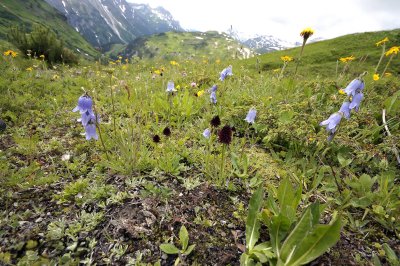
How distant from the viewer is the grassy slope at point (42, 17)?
126312 millimetres

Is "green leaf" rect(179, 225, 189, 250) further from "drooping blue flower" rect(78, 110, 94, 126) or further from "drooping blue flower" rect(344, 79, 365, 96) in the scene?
"drooping blue flower" rect(344, 79, 365, 96)

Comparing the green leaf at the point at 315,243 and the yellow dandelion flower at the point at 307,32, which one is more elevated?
the yellow dandelion flower at the point at 307,32

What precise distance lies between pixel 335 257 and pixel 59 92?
680cm

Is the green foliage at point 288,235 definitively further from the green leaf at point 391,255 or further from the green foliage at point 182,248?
the green leaf at point 391,255

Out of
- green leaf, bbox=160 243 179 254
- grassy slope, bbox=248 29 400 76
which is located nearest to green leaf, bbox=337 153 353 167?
green leaf, bbox=160 243 179 254

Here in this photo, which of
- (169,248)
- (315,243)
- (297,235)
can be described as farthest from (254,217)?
(169,248)

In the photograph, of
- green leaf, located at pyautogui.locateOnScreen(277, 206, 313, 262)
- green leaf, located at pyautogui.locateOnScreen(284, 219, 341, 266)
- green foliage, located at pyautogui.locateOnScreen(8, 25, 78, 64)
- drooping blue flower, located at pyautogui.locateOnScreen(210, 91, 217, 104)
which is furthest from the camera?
green foliage, located at pyautogui.locateOnScreen(8, 25, 78, 64)

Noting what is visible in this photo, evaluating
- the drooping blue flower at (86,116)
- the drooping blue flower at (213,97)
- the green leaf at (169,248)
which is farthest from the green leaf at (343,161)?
the drooping blue flower at (86,116)

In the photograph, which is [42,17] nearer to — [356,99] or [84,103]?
[84,103]

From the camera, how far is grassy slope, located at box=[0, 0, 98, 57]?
12631 cm

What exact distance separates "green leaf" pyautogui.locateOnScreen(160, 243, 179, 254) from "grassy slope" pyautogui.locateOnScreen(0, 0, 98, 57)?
479ft

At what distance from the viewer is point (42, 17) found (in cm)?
15112

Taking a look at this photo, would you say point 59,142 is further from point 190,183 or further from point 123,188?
point 190,183

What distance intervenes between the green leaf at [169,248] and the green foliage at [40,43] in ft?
42.0
